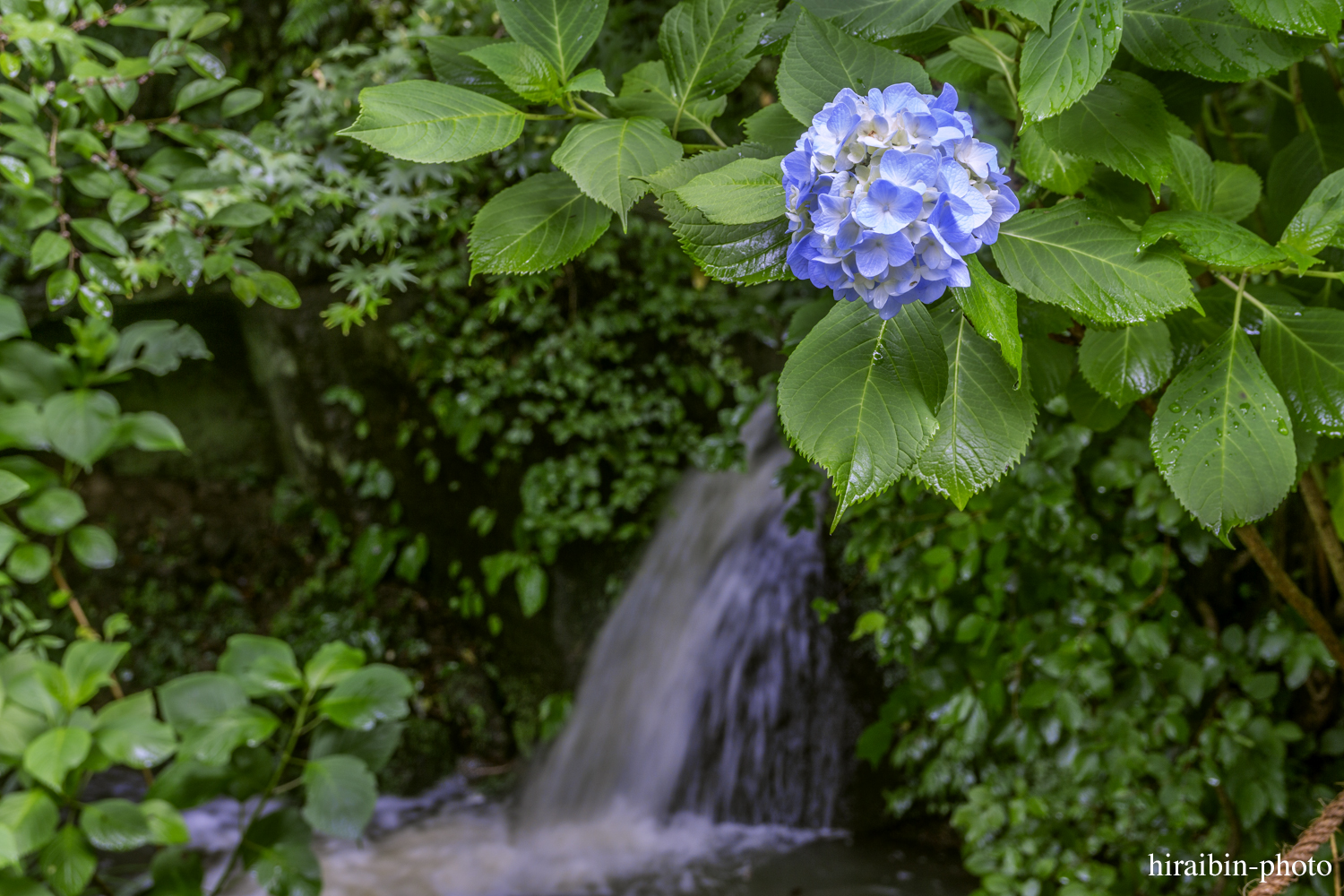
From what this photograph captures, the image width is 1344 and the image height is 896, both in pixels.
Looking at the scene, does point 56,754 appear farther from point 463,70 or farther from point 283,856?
point 463,70

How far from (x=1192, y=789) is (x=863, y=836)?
142 centimetres

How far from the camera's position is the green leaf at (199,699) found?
5.44ft

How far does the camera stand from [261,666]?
Answer: 5.57 feet

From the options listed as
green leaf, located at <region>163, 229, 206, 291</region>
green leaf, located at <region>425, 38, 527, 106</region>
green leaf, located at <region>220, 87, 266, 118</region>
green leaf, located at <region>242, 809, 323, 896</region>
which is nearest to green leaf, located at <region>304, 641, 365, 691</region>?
green leaf, located at <region>242, 809, 323, 896</region>

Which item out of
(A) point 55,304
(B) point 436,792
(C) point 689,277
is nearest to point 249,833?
(A) point 55,304

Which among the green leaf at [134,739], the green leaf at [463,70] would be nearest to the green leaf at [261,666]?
the green leaf at [134,739]

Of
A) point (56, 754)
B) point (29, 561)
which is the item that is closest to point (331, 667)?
point (56, 754)

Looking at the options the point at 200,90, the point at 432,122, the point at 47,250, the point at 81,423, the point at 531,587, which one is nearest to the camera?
the point at 432,122

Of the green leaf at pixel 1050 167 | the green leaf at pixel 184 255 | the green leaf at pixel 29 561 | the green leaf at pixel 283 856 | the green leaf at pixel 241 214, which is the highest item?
the green leaf at pixel 241 214

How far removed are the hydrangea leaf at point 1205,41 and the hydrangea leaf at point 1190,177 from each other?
0.30 ft

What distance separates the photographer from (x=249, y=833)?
1.64 meters

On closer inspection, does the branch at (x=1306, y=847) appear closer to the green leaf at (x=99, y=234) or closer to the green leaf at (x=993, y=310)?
the green leaf at (x=993, y=310)

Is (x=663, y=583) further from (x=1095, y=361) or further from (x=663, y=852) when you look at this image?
(x=1095, y=361)

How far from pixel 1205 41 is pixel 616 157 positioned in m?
0.43
